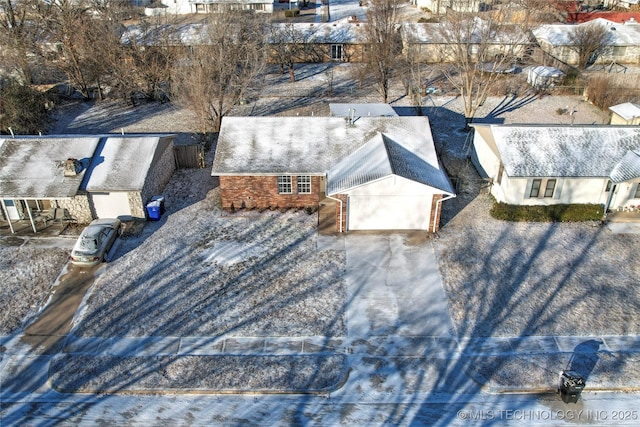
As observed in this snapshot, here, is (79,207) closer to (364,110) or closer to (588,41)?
(364,110)

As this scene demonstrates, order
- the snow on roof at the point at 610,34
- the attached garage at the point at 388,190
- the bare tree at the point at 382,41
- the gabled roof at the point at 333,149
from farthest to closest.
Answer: the snow on roof at the point at 610,34, the bare tree at the point at 382,41, the gabled roof at the point at 333,149, the attached garage at the point at 388,190

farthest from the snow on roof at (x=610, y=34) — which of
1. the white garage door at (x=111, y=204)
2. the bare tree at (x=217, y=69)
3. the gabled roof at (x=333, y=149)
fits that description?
the white garage door at (x=111, y=204)

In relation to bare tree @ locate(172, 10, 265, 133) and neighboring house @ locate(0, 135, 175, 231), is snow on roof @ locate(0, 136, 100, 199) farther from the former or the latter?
bare tree @ locate(172, 10, 265, 133)

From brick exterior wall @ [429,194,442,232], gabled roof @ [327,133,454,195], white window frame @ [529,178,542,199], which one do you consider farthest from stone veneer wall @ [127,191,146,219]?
white window frame @ [529,178,542,199]

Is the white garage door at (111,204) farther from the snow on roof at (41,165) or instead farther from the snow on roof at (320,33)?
the snow on roof at (320,33)

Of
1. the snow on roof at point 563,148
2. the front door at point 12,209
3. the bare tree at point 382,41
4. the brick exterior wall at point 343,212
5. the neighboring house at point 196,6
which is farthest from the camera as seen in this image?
the neighboring house at point 196,6
